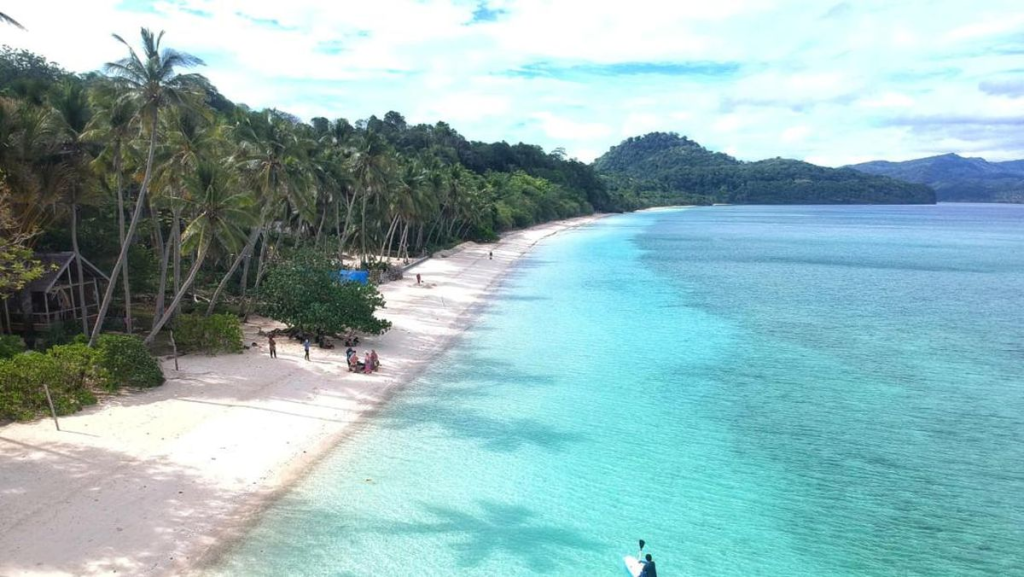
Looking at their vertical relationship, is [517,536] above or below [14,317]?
below

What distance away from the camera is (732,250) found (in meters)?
80.2

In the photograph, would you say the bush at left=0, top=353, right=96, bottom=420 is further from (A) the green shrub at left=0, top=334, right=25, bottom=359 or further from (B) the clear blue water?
(B) the clear blue water

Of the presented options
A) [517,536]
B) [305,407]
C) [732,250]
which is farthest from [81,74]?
[732,250]

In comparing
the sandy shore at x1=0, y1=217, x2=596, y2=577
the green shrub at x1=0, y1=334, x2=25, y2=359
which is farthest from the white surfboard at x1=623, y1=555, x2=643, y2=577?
the green shrub at x1=0, y1=334, x2=25, y2=359

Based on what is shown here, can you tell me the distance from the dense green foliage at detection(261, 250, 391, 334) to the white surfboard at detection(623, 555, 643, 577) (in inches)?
665

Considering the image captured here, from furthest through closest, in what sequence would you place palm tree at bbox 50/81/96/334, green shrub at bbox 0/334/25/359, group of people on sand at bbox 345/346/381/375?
1. group of people on sand at bbox 345/346/381/375
2. palm tree at bbox 50/81/96/334
3. green shrub at bbox 0/334/25/359

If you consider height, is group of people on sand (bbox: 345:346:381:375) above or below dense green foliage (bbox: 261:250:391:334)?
below

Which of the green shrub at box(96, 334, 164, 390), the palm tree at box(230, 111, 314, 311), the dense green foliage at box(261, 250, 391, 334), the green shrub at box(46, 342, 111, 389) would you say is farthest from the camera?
the palm tree at box(230, 111, 314, 311)

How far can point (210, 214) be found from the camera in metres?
22.9

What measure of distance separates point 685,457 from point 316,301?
1570cm

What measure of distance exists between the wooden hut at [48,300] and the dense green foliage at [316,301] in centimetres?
666

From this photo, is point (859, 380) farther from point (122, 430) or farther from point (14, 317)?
point (14, 317)

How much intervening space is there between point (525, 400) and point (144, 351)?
1178 cm

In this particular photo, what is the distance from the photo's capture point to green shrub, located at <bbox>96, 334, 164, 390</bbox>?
62.8ft
